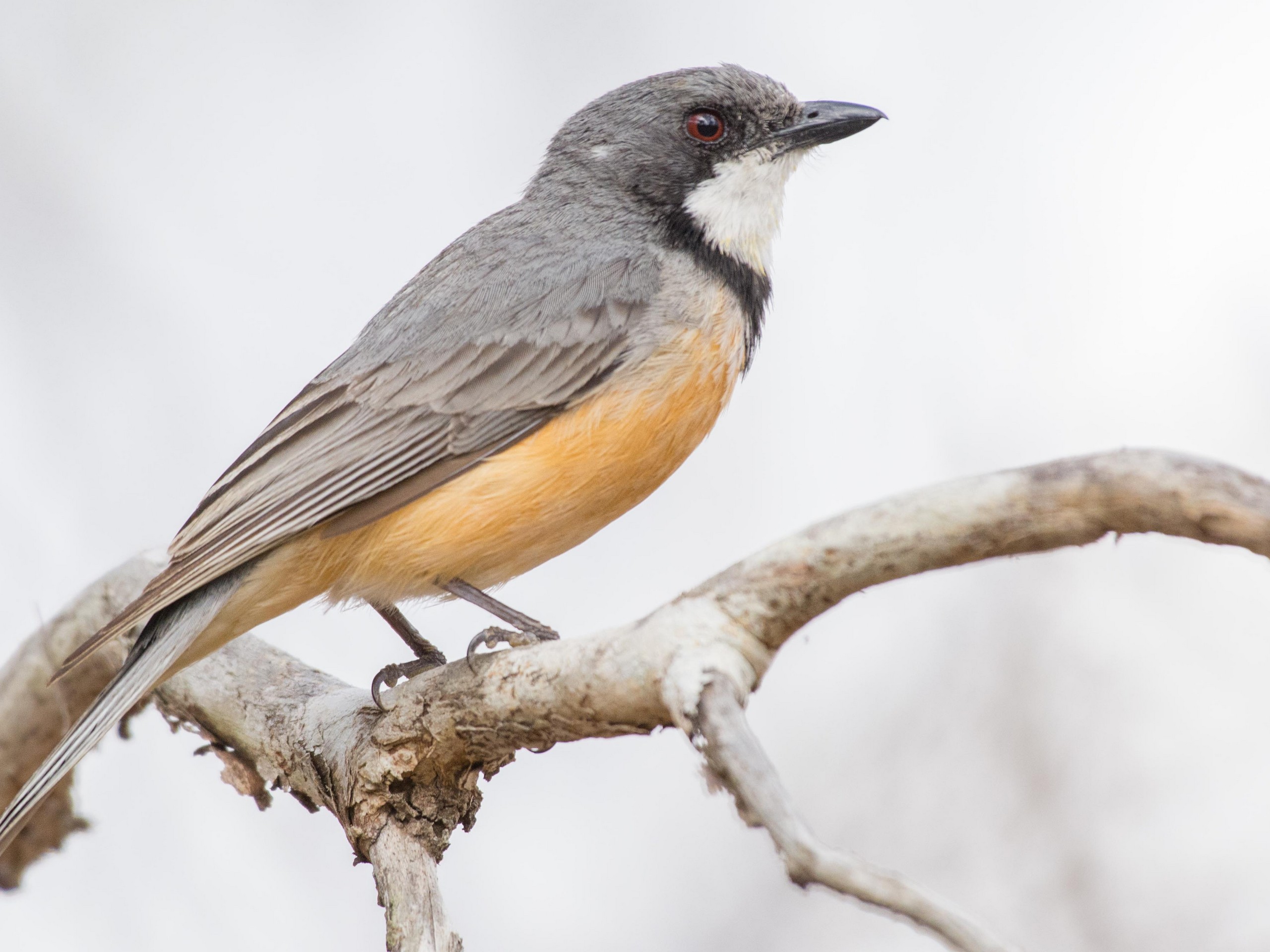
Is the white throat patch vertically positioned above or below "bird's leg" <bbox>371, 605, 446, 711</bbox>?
above

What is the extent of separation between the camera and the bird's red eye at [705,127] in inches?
233

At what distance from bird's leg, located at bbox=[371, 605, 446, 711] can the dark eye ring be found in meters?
2.60

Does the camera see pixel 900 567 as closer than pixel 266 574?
Yes

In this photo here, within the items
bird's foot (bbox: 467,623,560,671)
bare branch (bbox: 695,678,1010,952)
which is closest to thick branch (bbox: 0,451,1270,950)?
bare branch (bbox: 695,678,1010,952)

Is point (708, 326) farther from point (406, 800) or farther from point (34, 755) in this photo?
point (34, 755)

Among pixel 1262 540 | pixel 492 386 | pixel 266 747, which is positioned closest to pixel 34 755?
pixel 266 747

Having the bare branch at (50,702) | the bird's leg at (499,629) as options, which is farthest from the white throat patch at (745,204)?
the bare branch at (50,702)

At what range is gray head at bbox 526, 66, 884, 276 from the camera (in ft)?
18.7

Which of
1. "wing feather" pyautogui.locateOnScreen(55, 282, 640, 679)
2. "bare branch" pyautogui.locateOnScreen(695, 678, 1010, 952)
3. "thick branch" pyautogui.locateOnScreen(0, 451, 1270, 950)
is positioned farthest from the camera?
"wing feather" pyautogui.locateOnScreen(55, 282, 640, 679)

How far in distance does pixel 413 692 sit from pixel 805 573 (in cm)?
194

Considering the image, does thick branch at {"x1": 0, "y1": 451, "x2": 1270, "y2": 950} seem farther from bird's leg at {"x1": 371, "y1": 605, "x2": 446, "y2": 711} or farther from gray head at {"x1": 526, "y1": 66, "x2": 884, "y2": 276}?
gray head at {"x1": 526, "y1": 66, "x2": 884, "y2": 276}

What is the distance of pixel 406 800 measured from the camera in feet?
14.9

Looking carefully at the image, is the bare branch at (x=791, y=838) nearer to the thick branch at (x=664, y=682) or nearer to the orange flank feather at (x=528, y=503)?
the thick branch at (x=664, y=682)

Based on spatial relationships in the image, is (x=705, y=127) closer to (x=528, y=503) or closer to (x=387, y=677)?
(x=528, y=503)
